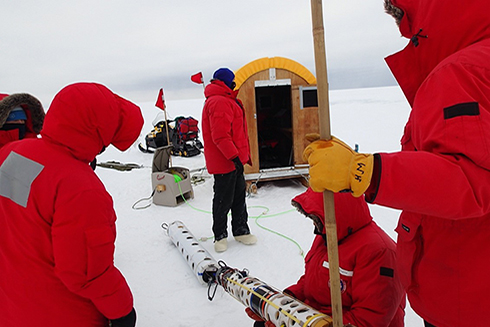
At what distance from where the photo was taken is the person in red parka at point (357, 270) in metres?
1.55

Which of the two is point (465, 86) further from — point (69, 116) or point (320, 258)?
point (69, 116)

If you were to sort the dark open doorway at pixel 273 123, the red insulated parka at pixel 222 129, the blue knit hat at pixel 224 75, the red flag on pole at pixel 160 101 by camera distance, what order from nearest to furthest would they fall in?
the red insulated parka at pixel 222 129 → the blue knit hat at pixel 224 75 → the red flag on pole at pixel 160 101 → the dark open doorway at pixel 273 123

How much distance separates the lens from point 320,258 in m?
1.82

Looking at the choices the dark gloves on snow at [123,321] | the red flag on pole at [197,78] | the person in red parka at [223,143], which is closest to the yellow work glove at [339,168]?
the dark gloves on snow at [123,321]

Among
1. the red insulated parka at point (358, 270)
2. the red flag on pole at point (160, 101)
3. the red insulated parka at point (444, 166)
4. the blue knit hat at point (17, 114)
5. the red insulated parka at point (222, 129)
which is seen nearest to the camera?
the red insulated parka at point (444, 166)

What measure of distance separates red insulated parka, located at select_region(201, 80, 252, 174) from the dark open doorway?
378 cm

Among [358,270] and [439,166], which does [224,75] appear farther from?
[439,166]

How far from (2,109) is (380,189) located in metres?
2.01

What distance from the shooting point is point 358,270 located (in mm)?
1615

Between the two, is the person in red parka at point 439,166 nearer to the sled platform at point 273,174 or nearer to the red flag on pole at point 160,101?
the sled platform at point 273,174

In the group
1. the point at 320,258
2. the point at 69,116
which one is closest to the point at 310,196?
the point at 320,258

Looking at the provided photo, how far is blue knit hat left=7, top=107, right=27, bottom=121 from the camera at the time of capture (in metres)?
1.89

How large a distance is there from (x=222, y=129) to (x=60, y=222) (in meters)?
2.50

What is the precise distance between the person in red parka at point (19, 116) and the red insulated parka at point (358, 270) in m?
1.73
